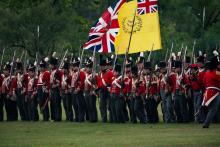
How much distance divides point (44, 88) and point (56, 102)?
27.1 inches

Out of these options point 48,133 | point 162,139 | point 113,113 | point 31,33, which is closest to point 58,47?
point 31,33

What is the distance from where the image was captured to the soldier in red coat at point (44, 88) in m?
36.2

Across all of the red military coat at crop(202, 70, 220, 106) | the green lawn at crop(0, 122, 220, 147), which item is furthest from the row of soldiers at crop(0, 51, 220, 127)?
the red military coat at crop(202, 70, 220, 106)

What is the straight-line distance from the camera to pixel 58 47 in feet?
201

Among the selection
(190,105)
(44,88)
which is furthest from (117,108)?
(44,88)

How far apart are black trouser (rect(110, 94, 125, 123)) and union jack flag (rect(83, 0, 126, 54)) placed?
3.52 meters

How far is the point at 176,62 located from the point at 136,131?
4424 mm

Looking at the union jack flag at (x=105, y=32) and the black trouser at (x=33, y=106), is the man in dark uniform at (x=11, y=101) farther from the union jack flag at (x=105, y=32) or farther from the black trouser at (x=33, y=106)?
the union jack flag at (x=105, y=32)

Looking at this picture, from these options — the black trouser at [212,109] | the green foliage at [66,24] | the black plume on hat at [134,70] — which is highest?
the green foliage at [66,24]

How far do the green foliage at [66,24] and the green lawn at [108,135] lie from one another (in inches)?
837

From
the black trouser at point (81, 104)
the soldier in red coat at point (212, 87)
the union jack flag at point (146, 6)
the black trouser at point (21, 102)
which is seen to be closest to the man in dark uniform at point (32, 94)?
the black trouser at point (21, 102)

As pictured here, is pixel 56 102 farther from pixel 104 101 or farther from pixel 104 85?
pixel 104 85

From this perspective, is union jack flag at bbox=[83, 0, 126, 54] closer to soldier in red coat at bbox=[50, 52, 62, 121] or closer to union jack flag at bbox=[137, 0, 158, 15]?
union jack flag at bbox=[137, 0, 158, 15]

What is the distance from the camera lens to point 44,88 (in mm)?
36344
